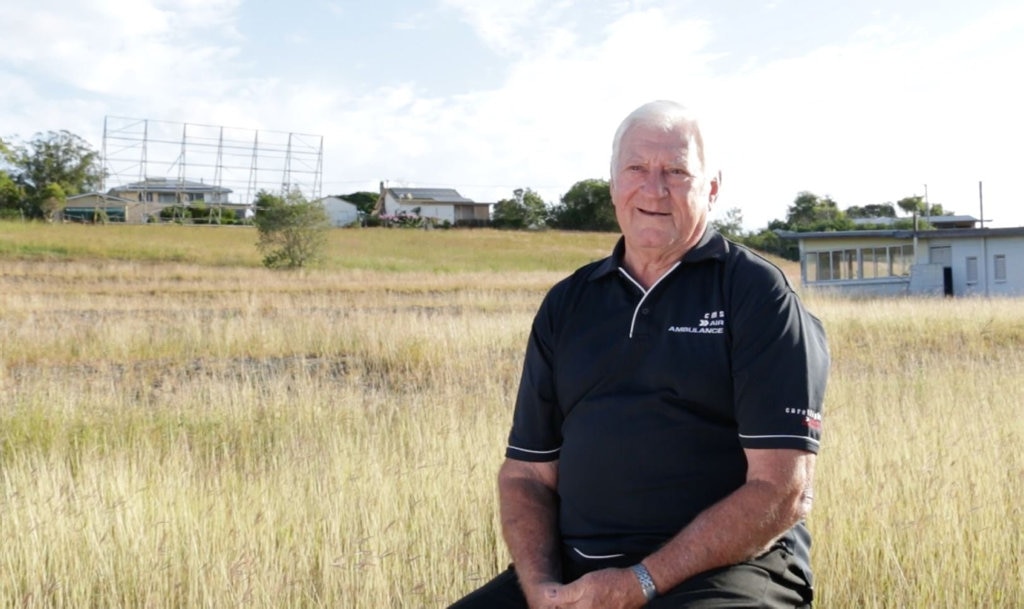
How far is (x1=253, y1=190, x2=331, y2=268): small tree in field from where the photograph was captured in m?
47.5

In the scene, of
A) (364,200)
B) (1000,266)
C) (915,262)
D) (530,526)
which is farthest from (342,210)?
(530,526)

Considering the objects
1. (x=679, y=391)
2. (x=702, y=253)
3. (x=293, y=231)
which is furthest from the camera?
(x=293, y=231)

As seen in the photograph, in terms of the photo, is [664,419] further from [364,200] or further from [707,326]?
[364,200]

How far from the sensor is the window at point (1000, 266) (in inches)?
1296

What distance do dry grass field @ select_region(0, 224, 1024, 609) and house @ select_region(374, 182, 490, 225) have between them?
9678cm

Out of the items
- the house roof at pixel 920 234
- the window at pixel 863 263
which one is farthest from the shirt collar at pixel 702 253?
the window at pixel 863 263

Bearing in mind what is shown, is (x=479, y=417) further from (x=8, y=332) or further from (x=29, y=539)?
(x=8, y=332)

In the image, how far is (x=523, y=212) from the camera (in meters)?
97.4

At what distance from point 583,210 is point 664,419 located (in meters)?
92.1

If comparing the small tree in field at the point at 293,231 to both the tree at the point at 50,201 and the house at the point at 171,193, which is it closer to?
the tree at the point at 50,201

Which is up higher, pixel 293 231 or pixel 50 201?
pixel 50 201

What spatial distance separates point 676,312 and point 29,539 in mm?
2823

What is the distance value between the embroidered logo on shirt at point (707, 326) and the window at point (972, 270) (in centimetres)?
3412

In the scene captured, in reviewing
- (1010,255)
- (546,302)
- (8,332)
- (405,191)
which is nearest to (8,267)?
(8,332)
